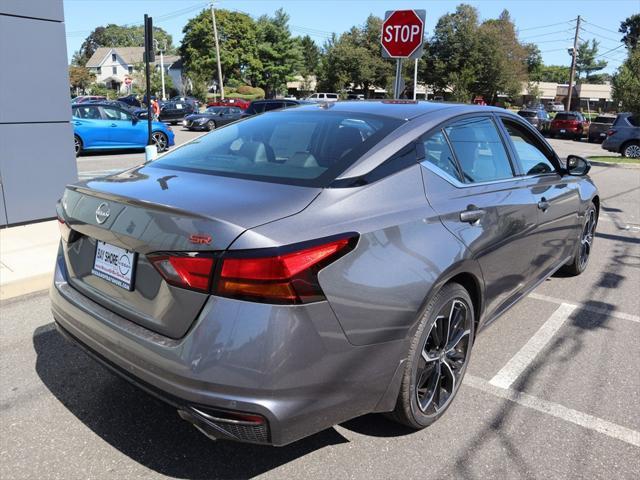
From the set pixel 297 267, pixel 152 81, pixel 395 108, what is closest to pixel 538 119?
pixel 395 108

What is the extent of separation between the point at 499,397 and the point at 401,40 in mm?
6332

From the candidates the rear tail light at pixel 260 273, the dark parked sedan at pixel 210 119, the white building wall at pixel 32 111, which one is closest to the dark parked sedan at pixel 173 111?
the dark parked sedan at pixel 210 119

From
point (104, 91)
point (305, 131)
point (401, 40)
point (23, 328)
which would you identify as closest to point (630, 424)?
point (305, 131)

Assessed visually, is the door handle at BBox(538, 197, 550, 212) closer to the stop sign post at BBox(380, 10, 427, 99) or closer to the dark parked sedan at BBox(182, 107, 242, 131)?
the stop sign post at BBox(380, 10, 427, 99)

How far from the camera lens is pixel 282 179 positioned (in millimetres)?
2555

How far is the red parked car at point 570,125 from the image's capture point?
29.1m

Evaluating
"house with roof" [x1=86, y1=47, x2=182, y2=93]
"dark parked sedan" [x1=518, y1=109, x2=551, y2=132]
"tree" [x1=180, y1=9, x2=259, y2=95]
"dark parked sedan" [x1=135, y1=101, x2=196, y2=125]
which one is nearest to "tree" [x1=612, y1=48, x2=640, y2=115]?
"dark parked sedan" [x1=518, y1=109, x2=551, y2=132]

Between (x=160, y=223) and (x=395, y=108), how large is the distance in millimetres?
1727

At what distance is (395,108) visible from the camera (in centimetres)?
330

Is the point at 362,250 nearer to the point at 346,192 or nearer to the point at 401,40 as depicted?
the point at 346,192

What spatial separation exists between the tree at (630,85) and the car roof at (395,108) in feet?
61.7

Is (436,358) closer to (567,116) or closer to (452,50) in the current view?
(567,116)

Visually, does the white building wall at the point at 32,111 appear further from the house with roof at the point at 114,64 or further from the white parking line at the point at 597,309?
the house with roof at the point at 114,64

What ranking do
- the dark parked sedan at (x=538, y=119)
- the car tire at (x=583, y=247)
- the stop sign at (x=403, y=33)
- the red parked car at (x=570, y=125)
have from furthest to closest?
the dark parked sedan at (x=538, y=119) < the red parked car at (x=570, y=125) < the stop sign at (x=403, y=33) < the car tire at (x=583, y=247)
